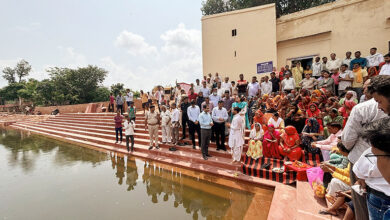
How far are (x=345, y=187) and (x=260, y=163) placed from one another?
7.20 feet

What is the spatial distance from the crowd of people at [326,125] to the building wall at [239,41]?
344 centimetres

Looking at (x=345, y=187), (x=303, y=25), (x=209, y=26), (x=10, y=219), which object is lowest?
(x=10, y=219)

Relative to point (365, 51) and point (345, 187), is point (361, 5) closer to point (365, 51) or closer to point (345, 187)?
point (365, 51)

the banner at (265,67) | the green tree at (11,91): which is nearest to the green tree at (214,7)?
the banner at (265,67)

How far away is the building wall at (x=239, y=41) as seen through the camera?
35.7 ft

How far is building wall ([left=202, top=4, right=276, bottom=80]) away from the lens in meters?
10.9

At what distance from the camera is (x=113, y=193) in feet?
13.8

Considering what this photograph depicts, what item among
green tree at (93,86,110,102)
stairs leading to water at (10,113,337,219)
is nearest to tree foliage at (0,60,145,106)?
green tree at (93,86,110,102)

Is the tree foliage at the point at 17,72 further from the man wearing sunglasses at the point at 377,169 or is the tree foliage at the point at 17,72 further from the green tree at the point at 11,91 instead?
the man wearing sunglasses at the point at 377,169

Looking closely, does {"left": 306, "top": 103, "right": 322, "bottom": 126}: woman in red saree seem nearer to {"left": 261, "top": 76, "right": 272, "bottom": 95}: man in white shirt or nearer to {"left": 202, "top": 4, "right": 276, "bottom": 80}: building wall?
{"left": 261, "top": 76, "right": 272, "bottom": 95}: man in white shirt

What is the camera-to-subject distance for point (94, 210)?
3562mm

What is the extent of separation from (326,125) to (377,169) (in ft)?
10.6

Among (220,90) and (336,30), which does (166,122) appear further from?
(336,30)

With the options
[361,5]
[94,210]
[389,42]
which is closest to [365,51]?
[389,42]
